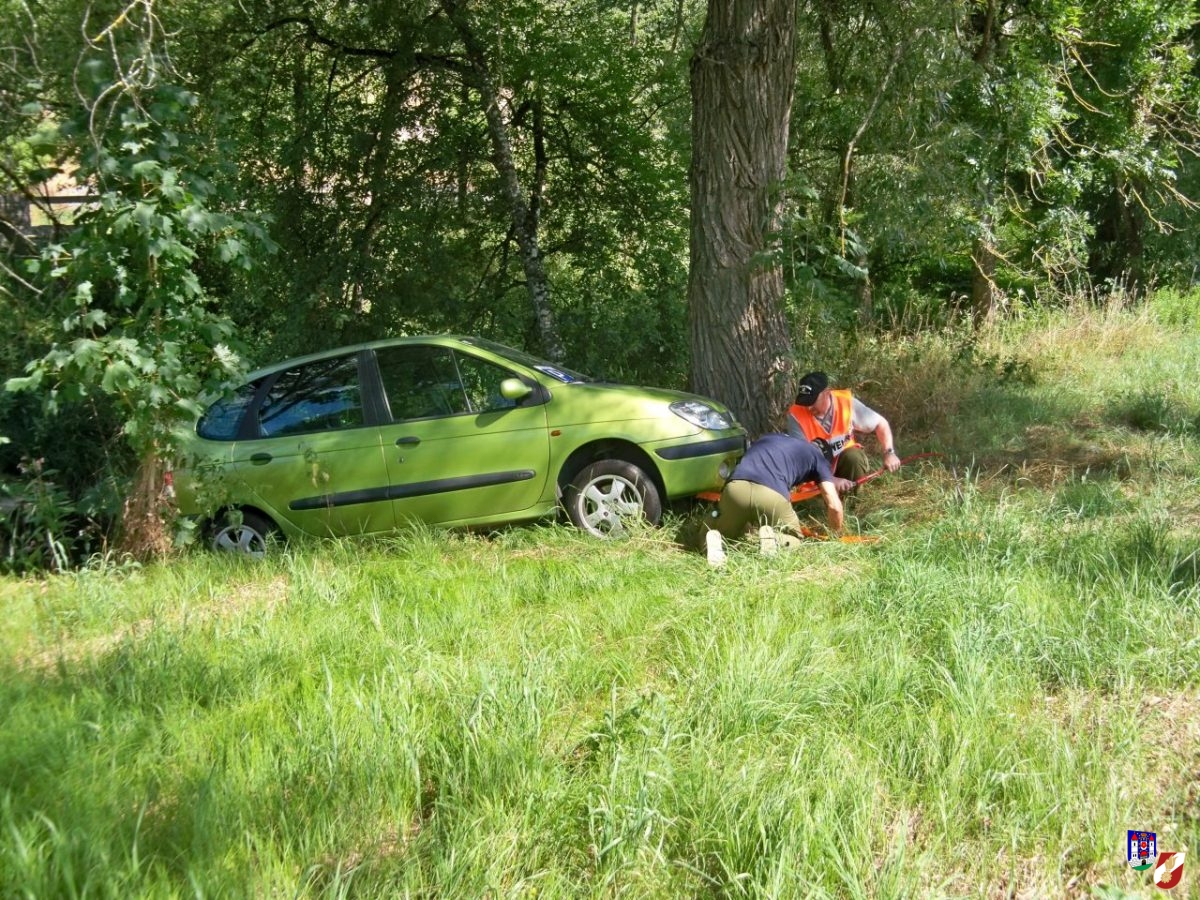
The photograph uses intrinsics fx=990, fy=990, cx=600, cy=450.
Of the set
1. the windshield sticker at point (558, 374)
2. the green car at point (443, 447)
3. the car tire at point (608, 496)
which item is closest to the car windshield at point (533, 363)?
the windshield sticker at point (558, 374)

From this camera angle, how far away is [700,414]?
23.3ft

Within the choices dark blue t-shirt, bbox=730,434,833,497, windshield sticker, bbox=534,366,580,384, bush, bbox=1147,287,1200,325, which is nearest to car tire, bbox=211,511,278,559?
windshield sticker, bbox=534,366,580,384

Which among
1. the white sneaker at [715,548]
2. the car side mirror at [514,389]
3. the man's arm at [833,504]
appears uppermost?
the car side mirror at [514,389]

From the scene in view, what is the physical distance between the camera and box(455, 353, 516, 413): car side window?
7004 mm

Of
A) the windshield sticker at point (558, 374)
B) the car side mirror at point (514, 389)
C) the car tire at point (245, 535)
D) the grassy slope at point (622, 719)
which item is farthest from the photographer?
the windshield sticker at point (558, 374)

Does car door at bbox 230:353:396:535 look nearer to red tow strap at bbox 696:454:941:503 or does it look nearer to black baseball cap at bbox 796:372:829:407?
red tow strap at bbox 696:454:941:503

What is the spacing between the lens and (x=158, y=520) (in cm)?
615

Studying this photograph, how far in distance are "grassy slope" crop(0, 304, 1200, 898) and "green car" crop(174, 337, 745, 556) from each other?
846mm

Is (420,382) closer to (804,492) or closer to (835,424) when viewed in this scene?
(804,492)

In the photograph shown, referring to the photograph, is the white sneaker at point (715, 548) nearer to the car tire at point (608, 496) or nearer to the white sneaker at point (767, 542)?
the white sneaker at point (767, 542)

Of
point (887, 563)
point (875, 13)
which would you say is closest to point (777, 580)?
point (887, 563)

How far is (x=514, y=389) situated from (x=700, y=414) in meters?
1.35

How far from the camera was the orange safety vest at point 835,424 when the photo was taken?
7062 mm

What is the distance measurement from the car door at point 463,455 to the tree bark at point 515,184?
4461mm
